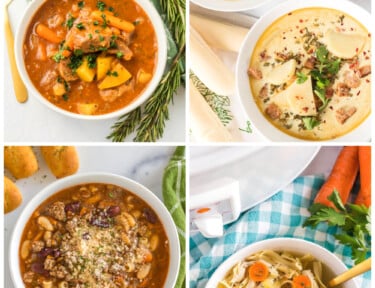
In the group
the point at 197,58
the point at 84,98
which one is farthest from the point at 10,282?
the point at 197,58

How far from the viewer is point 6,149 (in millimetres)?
2365

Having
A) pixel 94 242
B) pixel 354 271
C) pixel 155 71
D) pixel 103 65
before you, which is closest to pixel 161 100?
pixel 155 71

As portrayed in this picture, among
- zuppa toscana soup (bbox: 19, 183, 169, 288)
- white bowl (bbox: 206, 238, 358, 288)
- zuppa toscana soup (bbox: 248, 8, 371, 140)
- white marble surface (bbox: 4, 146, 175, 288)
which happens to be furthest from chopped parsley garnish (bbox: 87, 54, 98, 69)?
white bowl (bbox: 206, 238, 358, 288)

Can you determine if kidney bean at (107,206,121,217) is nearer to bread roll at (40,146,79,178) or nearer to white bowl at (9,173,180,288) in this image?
white bowl at (9,173,180,288)

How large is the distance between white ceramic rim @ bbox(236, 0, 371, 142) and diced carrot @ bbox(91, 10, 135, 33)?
1.29 ft

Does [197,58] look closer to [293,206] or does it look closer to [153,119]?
[153,119]

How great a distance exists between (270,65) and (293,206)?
21.8 inches

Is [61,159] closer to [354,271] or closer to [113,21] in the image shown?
[113,21]

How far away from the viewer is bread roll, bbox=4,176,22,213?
2350mm

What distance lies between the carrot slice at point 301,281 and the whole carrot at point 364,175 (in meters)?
0.35

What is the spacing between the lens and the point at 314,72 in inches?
88.8

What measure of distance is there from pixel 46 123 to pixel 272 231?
933mm

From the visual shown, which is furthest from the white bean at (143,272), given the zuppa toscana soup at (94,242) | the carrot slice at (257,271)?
the carrot slice at (257,271)

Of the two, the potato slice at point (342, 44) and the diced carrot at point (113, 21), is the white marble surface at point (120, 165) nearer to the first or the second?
the diced carrot at point (113, 21)
